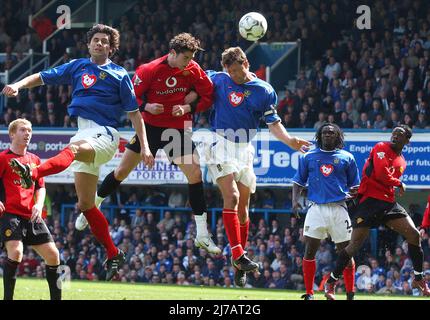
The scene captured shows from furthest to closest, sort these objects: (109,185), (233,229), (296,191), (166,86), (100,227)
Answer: (296,191)
(109,185)
(233,229)
(166,86)
(100,227)

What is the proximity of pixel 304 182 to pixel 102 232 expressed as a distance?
2.99m

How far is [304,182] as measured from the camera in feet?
42.8

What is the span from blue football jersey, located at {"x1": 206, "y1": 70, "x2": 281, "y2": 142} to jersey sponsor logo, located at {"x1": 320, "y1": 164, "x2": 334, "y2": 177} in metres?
1.29

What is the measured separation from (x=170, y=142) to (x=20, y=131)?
1837 mm

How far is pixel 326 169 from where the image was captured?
12812 mm

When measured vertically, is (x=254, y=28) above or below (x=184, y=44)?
above

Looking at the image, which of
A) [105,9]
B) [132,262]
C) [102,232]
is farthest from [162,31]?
[102,232]

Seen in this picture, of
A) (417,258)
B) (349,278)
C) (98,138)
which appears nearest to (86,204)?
(98,138)

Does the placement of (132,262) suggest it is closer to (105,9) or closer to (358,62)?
(358,62)

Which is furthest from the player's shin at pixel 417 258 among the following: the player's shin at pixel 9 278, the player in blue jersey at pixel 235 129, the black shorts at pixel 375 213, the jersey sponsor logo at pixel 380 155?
the player's shin at pixel 9 278

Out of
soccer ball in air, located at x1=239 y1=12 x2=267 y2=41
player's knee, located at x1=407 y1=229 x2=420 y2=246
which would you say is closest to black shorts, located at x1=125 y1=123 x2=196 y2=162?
soccer ball in air, located at x1=239 y1=12 x2=267 y2=41

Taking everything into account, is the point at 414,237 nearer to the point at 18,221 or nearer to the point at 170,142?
the point at 170,142

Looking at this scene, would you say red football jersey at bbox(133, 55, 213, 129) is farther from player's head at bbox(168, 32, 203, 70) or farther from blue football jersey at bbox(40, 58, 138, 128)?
blue football jersey at bbox(40, 58, 138, 128)

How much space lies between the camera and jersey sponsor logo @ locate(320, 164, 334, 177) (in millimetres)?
12797
